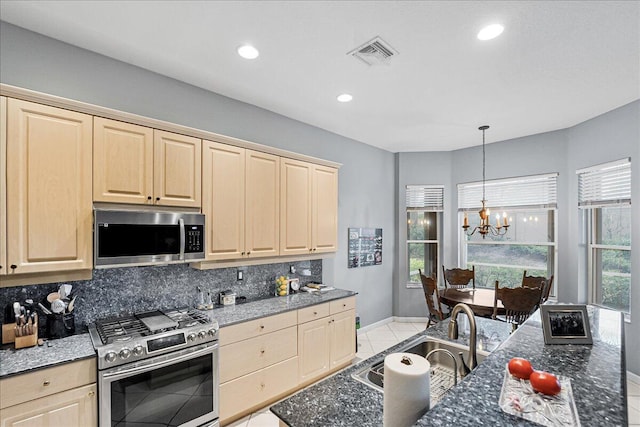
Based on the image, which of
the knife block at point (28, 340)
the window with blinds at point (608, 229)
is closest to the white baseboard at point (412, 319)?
the window with blinds at point (608, 229)

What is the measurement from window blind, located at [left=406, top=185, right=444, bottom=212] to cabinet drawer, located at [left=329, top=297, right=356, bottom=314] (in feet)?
7.97

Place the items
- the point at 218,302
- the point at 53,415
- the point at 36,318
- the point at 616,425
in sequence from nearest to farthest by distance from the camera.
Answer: the point at 616,425
the point at 53,415
the point at 36,318
the point at 218,302

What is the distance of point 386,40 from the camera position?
226 cm

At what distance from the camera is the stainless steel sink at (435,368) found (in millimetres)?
1513

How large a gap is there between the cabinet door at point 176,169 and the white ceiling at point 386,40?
68 cm

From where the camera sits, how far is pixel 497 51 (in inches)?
93.8

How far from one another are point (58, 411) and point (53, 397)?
0.09 m

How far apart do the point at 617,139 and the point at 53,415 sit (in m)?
5.66

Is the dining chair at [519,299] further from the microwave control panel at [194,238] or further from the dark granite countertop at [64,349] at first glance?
the microwave control panel at [194,238]

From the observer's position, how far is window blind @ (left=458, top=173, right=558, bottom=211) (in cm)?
446

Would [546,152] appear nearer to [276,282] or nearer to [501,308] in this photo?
[501,308]

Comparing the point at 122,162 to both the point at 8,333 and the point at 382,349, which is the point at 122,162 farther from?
the point at 382,349

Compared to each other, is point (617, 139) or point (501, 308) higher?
point (617, 139)

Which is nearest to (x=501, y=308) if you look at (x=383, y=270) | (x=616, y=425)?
(x=383, y=270)
